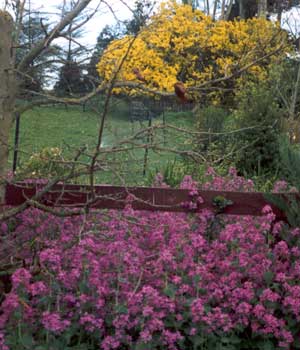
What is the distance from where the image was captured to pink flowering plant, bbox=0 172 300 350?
9.83ft

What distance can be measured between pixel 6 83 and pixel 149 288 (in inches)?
51.5

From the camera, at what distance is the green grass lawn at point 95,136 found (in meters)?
3.36

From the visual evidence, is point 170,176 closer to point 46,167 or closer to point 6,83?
point 46,167

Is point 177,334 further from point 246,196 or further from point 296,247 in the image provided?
point 246,196

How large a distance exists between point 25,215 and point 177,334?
137 centimetres

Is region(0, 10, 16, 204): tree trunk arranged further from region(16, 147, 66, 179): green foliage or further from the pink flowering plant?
the pink flowering plant

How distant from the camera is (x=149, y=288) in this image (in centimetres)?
299

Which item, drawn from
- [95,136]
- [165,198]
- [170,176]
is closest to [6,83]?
[95,136]

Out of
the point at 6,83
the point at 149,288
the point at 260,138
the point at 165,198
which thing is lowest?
the point at 149,288

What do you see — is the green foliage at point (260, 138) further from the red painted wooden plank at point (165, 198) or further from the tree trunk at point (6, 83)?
the tree trunk at point (6, 83)

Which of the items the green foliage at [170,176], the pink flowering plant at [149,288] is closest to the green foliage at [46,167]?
the pink flowering plant at [149,288]

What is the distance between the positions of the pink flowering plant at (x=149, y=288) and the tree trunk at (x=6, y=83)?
0.55m

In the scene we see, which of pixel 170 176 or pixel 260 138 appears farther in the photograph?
pixel 260 138

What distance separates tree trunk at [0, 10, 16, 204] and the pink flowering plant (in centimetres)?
55
